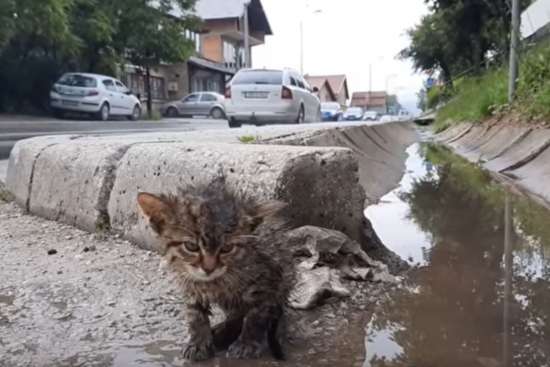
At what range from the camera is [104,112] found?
29.1 m

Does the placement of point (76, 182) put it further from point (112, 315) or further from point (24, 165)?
point (112, 315)

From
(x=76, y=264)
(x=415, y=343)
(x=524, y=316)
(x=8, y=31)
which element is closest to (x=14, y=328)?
(x=76, y=264)

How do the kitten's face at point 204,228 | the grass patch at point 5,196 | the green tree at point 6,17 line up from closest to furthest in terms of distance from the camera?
1. the kitten's face at point 204,228
2. the grass patch at point 5,196
3. the green tree at point 6,17

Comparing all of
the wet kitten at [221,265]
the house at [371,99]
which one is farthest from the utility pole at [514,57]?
the house at [371,99]

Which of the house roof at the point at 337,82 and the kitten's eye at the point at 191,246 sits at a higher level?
the house roof at the point at 337,82

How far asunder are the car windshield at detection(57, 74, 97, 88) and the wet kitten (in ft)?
90.2

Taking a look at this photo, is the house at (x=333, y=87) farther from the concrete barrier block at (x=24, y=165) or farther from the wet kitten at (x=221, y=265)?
the wet kitten at (x=221, y=265)

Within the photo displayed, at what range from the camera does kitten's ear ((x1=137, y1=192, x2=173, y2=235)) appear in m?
2.25

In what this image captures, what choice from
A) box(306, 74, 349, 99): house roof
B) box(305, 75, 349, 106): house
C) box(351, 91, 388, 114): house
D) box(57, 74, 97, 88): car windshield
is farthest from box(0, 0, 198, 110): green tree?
box(351, 91, 388, 114): house

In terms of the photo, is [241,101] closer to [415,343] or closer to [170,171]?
[170,171]

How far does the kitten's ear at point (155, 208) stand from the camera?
88.7 inches

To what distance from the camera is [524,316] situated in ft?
9.79

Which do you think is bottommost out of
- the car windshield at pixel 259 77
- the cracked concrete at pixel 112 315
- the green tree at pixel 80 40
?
the cracked concrete at pixel 112 315

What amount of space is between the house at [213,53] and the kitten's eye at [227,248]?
1756 inches
